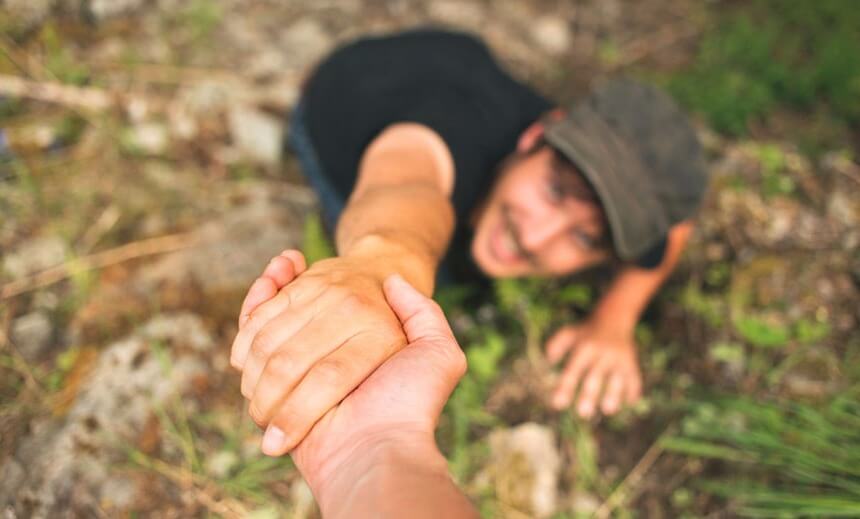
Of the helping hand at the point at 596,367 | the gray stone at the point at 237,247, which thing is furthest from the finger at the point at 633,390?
the gray stone at the point at 237,247

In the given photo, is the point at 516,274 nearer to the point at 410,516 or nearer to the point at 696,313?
the point at 696,313

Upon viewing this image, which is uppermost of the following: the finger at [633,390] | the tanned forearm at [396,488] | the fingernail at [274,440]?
the fingernail at [274,440]

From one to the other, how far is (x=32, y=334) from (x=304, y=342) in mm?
1774

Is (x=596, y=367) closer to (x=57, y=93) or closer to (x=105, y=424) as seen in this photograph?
(x=105, y=424)

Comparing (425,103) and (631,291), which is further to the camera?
(631,291)

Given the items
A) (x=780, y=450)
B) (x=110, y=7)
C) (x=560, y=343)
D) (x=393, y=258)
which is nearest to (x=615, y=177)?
(x=560, y=343)

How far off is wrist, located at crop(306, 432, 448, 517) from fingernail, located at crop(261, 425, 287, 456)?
105mm

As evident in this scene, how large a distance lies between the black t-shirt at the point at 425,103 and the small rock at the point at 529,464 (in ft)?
3.22

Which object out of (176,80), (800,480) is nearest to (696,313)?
(800,480)

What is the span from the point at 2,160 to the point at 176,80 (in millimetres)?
1003

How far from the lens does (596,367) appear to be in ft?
9.08

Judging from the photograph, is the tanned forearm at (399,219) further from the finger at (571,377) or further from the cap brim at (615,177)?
the finger at (571,377)

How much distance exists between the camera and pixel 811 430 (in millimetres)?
2369

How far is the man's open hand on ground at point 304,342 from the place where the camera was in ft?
3.74
